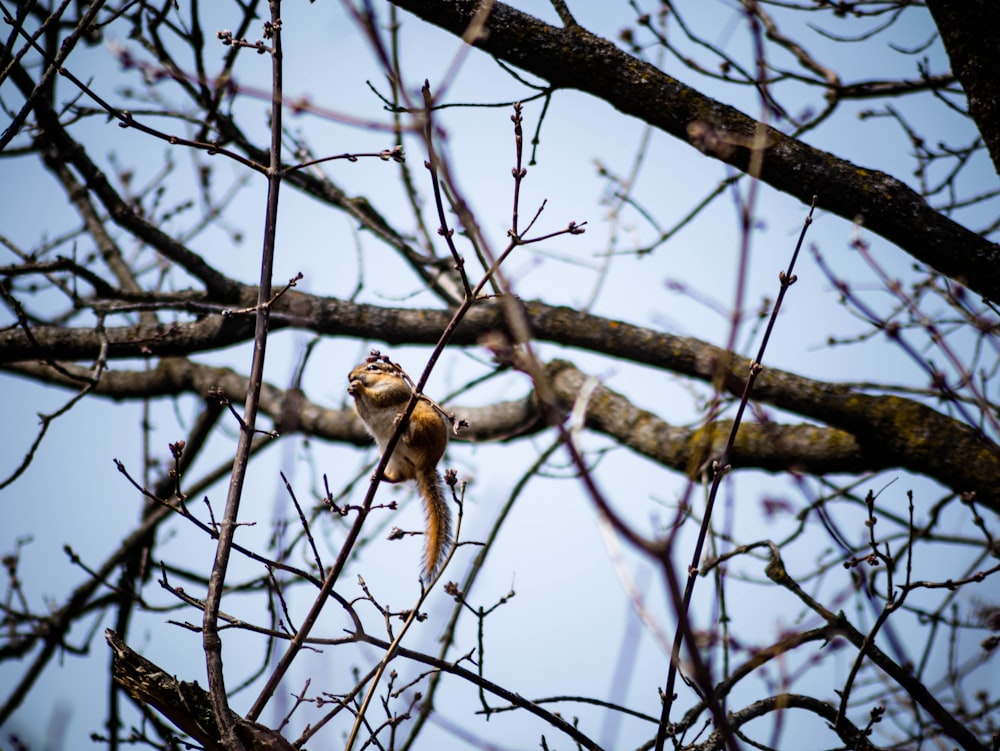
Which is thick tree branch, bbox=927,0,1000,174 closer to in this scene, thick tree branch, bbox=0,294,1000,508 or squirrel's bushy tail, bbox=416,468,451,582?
thick tree branch, bbox=0,294,1000,508

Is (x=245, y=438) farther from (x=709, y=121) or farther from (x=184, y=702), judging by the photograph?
(x=709, y=121)

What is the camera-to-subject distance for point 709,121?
2.38 meters

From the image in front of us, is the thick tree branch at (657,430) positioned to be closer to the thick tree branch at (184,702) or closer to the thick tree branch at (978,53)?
the thick tree branch at (978,53)

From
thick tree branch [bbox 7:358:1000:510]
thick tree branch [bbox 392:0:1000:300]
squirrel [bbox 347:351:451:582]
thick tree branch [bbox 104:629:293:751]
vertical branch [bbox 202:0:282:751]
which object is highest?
thick tree branch [bbox 392:0:1000:300]

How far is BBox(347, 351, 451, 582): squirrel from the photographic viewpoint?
91.8 inches

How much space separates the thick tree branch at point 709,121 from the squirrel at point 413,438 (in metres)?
1.03

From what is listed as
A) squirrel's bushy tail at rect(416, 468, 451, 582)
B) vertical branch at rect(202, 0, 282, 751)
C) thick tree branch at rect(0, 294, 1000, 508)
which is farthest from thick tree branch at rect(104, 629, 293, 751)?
thick tree branch at rect(0, 294, 1000, 508)

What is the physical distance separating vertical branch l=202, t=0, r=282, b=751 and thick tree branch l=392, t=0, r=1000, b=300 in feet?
3.37

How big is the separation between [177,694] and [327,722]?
11.8 inches

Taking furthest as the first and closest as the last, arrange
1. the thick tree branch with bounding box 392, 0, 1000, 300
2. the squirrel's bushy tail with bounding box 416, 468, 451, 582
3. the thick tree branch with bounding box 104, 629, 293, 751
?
the thick tree branch with bounding box 392, 0, 1000, 300 → the squirrel's bushy tail with bounding box 416, 468, 451, 582 → the thick tree branch with bounding box 104, 629, 293, 751

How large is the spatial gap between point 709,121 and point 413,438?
127 cm

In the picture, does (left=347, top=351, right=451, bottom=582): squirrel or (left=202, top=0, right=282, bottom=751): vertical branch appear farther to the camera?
(left=347, top=351, right=451, bottom=582): squirrel

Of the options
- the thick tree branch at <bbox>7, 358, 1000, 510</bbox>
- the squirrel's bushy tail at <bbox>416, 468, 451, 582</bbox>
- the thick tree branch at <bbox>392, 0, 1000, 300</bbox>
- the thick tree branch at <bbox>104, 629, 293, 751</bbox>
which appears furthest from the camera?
the thick tree branch at <bbox>7, 358, 1000, 510</bbox>

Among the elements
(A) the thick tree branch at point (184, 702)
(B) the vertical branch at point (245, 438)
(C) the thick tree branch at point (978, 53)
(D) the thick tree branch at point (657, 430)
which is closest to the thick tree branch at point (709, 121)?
(C) the thick tree branch at point (978, 53)
